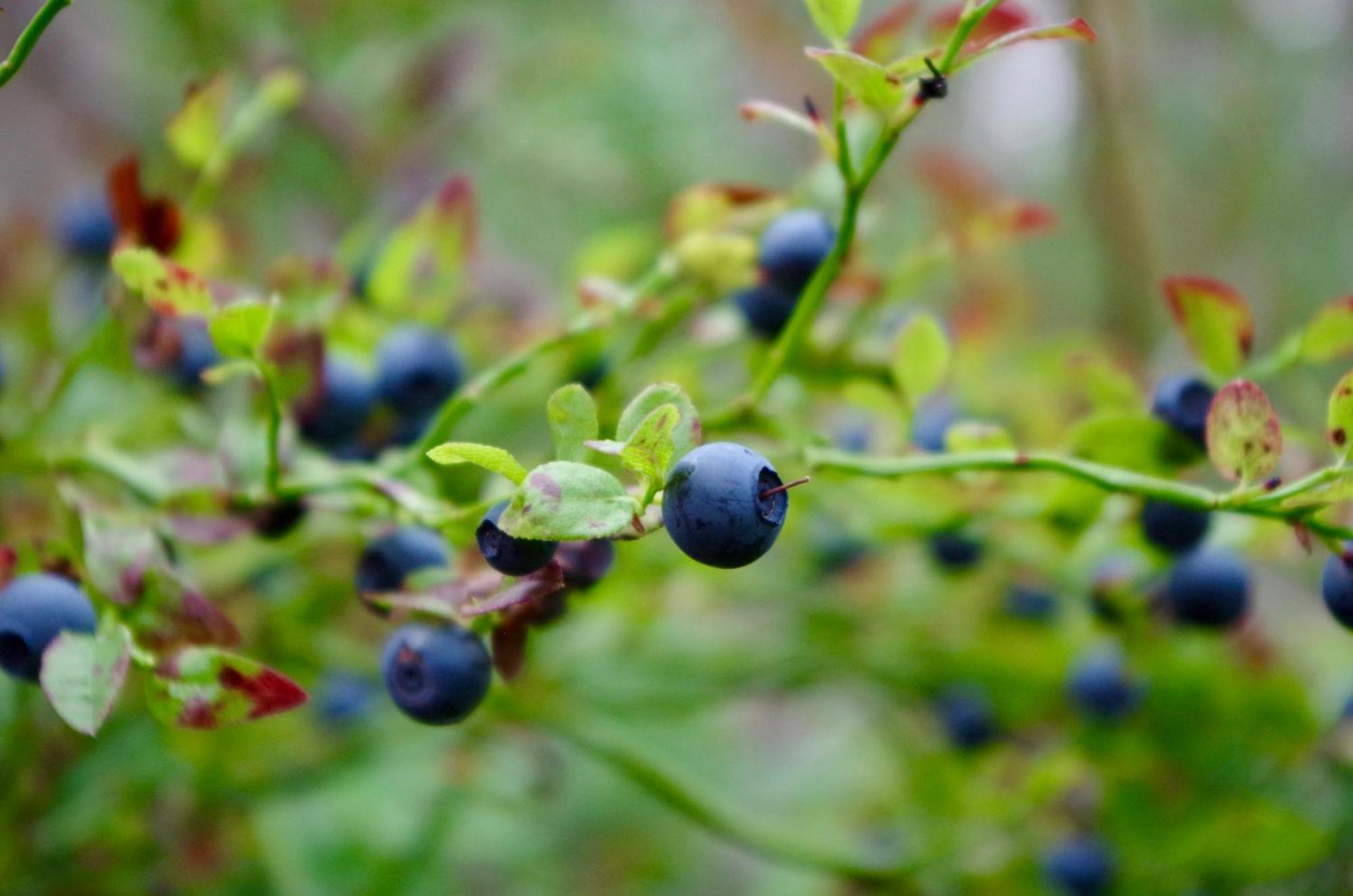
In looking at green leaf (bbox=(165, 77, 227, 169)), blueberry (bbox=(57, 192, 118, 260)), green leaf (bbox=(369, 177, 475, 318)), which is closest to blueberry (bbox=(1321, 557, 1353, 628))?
green leaf (bbox=(369, 177, 475, 318))

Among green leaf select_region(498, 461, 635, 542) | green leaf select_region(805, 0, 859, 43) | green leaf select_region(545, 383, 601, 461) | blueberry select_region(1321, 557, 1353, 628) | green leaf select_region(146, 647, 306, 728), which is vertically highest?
blueberry select_region(1321, 557, 1353, 628)

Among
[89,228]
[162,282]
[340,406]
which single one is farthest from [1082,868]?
[89,228]

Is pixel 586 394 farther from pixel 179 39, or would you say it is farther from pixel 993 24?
pixel 179 39

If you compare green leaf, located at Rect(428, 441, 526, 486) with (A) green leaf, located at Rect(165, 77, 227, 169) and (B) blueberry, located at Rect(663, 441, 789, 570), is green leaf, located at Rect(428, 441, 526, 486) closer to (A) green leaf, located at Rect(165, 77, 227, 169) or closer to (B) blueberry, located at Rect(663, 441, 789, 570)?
(B) blueberry, located at Rect(663, 441, 789, 570)

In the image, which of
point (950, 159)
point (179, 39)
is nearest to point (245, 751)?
point (950, 159)

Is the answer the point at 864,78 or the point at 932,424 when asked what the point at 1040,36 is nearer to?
the point at 864,78

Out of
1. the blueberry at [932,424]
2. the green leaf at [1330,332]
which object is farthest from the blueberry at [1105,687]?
the green leaf at [1330,332]

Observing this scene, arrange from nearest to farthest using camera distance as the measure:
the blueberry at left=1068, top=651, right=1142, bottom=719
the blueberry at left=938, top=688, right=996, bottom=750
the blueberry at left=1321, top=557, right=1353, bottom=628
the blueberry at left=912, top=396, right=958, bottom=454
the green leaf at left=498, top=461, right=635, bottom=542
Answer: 1. the green leaf at left=498, top=461, right=635, bottom=542
2. the blueberry at left=1321, top=557, right=1353, bottom=628
3. the blueberry at left=912, top=396, right=958, bottom=454
4. the blueberry at left=1068, top=651, right=1142, bottom=719
5. the blueberry at left=938, top=688, right=996, bottom=750
